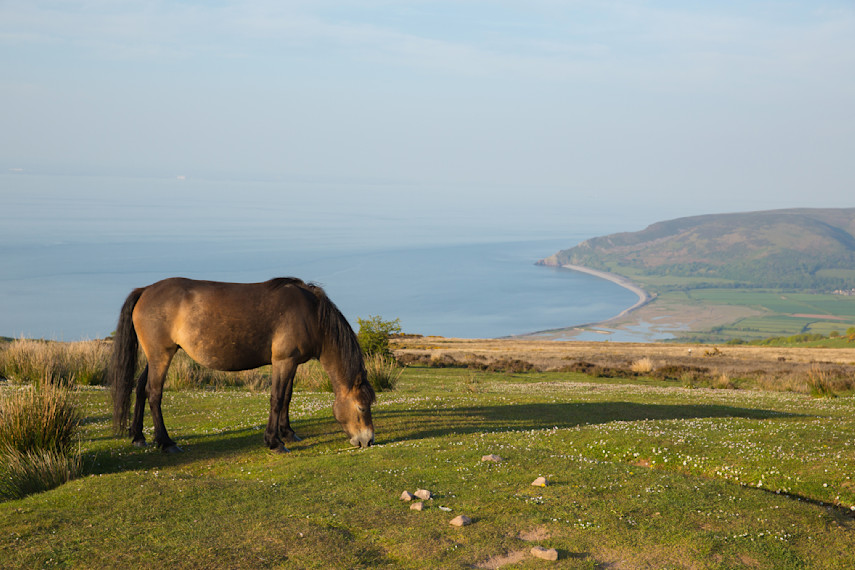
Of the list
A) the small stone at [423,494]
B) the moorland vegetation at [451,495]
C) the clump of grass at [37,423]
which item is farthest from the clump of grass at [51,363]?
the small stone at [423,494]

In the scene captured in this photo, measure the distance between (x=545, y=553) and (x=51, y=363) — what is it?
54.7ft

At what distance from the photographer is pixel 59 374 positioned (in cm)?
1720

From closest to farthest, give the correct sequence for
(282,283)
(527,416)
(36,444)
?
(36,444) → (282,283) → (527,416)

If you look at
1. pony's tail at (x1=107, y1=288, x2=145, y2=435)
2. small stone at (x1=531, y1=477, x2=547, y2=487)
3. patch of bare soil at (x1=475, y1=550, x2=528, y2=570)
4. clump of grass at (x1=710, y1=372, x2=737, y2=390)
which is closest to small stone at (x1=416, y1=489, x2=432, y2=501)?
small stone at (x1=531, y1=477, x2=547, y2=487)

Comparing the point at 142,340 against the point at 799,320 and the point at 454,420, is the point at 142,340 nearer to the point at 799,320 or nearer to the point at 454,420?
the point at 454,420

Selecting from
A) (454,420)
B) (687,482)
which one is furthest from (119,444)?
(687,482)

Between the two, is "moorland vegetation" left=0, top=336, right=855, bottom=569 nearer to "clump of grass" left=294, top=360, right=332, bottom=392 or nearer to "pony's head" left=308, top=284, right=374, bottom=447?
"pony's head" left=308, top=284, right=374, bottom=447

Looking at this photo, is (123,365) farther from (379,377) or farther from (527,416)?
(379,377)

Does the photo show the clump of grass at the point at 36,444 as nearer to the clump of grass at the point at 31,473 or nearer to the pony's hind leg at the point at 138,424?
the clump of grass at the point at 31,473

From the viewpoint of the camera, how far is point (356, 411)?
10.6m

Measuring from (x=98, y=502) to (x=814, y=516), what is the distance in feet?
26.8

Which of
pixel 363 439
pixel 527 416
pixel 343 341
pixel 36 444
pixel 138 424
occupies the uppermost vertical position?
pixel 343 341

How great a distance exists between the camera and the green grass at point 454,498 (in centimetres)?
589

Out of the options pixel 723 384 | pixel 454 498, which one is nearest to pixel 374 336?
pixel 723 384
